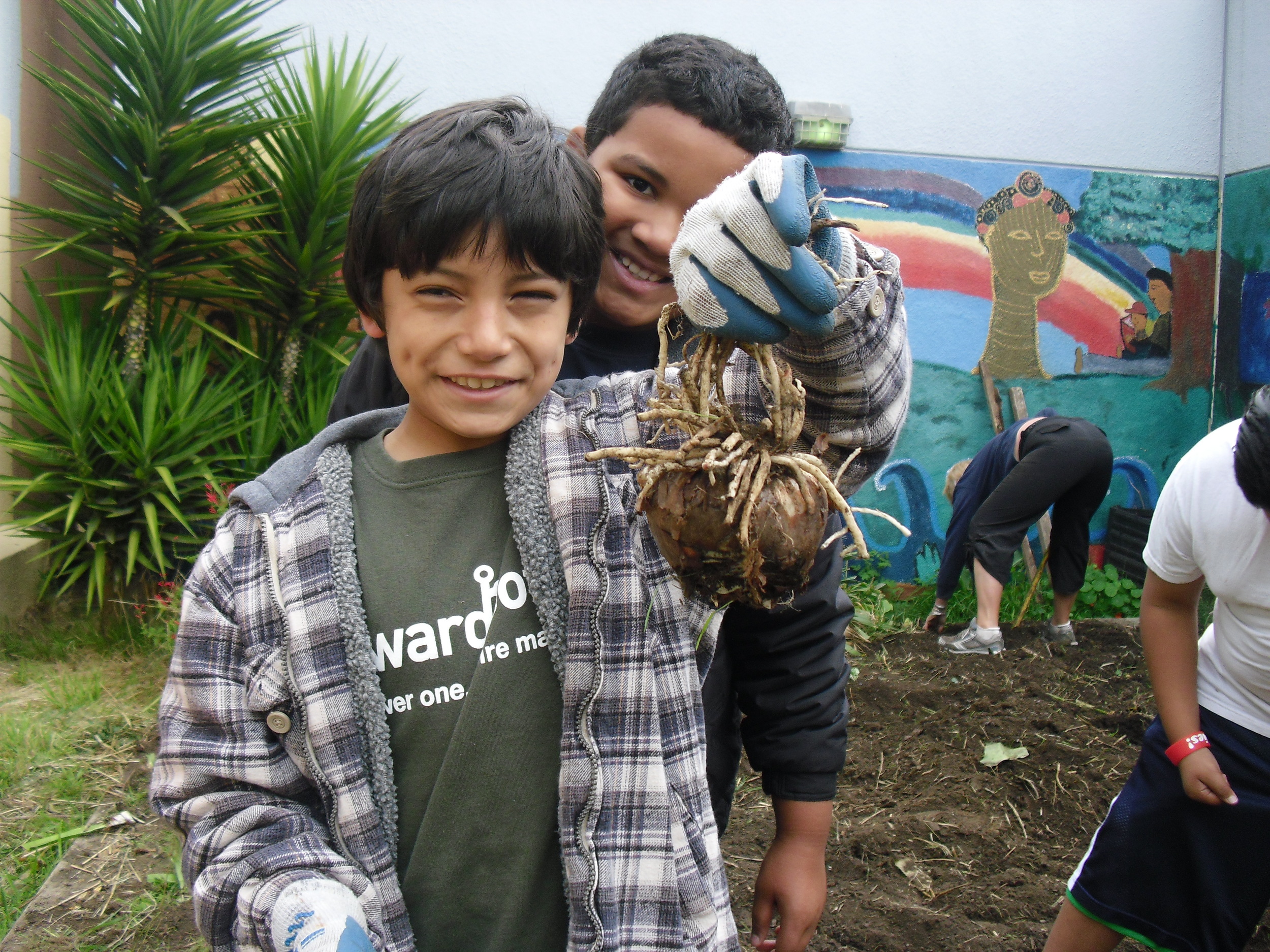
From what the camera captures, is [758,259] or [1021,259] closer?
[758,259]

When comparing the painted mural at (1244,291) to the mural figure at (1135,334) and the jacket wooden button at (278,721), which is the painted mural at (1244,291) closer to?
the mural figure at (1135,334)

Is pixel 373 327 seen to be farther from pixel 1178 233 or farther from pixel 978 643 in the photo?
pixel 1178 233

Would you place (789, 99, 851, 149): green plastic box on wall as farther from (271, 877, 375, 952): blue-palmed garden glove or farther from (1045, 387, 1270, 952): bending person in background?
(271, 877, 375, 952): blue-palmed garden glove

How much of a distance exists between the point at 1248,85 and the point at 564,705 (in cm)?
762

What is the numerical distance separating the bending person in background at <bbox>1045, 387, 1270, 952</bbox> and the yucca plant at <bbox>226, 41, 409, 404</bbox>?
14.3 ft

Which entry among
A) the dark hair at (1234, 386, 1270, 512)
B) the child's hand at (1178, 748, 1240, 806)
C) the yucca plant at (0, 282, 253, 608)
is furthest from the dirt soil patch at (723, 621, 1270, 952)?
the yucca plant at (0, 282, 253, 608)

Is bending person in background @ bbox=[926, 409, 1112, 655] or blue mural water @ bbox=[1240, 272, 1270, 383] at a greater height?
blue mural water @ bbox=[1240, 272, 1270, 383]

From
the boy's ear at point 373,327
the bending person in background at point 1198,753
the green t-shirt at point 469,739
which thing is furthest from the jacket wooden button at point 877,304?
the bending person in background at point 1198,753

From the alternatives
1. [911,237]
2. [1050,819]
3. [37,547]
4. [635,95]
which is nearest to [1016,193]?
[911,237]

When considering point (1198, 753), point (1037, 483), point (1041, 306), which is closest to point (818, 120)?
point (1041, 306)

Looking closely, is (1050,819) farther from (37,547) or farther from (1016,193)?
(37,547)

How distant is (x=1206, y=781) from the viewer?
89.3 inches

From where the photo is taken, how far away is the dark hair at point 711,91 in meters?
1.67

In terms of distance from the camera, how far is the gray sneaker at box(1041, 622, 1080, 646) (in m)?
5.80
